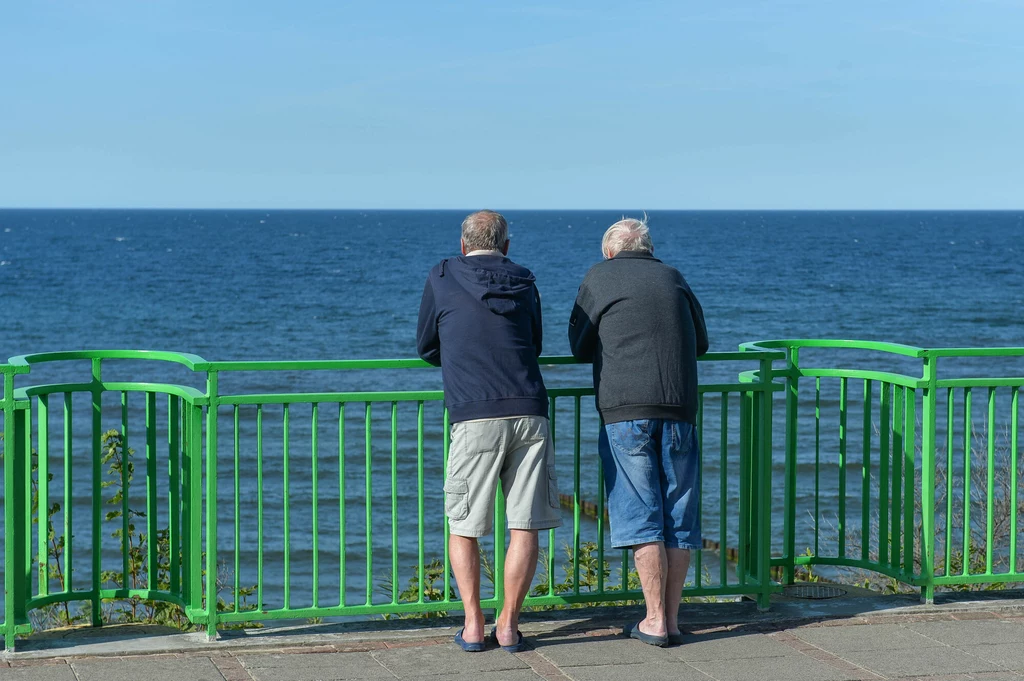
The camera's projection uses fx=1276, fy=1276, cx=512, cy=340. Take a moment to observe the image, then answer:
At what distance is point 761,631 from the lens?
5609 millimetres

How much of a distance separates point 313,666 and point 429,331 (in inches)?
55.3

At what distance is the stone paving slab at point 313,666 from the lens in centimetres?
490

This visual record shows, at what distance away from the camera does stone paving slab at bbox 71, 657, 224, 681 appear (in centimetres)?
485

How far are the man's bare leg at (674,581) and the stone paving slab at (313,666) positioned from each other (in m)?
1.24

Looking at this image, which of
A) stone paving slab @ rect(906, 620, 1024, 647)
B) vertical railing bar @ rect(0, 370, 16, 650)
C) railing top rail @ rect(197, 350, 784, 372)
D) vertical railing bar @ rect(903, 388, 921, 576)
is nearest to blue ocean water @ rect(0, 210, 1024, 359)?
vertical railing bar @ rect(903, 388, 921, 576)

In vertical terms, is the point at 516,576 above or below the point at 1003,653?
above

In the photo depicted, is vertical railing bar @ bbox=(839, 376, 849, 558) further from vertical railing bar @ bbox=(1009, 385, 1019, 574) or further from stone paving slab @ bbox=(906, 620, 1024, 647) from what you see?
vertical railing bar @ bbox=(1009, 385, 1019, 574)

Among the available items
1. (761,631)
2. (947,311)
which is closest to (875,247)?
(947,311)

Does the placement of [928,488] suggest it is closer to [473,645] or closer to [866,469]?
[866,469]

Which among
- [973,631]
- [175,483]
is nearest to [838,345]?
[973,631]

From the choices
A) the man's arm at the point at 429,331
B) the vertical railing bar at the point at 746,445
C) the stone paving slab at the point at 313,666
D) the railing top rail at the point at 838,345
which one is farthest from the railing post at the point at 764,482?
the stone paving slab at the point at 313,666

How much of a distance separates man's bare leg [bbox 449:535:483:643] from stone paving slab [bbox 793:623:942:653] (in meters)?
1.42

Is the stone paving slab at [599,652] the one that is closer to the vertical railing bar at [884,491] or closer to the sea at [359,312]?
the sea at [359,312]

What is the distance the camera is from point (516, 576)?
205 inches
